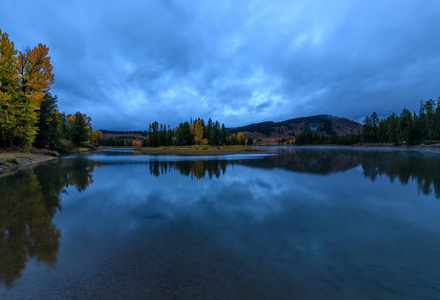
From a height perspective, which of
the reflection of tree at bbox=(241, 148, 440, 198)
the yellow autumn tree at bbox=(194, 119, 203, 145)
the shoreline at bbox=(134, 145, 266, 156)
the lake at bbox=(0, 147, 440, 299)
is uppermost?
the yellow autumn tree at bbox=(194, 119, 203, 145)

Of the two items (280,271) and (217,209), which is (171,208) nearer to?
(217,209)

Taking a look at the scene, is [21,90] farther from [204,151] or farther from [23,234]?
[204,151]

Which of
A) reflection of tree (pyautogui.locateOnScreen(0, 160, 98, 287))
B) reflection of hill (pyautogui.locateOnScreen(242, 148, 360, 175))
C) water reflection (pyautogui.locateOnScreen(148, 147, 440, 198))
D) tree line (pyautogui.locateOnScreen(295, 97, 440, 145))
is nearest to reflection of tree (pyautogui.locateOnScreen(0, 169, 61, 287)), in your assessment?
reflection of tree (pyautogui.locateOnScreen(0, 160, 98, 287))

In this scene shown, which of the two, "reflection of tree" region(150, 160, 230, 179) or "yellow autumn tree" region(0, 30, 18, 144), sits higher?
"yellow autumn tree" region(0, 30, 18, 144)

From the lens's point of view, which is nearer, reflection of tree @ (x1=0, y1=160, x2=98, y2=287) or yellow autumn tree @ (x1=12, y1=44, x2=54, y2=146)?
reflection of tree @ (x1=0, y1=160, x2=98, y2=287)

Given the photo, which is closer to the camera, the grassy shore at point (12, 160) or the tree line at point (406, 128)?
the grassy shore at point (12, 160)

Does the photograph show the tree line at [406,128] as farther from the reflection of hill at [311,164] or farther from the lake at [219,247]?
the lake at [219,247]

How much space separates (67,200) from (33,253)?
6.19 m

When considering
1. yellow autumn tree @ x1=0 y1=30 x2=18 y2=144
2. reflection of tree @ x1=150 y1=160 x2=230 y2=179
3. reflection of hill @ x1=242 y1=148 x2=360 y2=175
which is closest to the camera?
reflection of tree @ x1=150 y1=160 x2=230 y2=179

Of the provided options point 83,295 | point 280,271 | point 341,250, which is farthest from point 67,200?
point 341,250

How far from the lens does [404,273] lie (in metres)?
4.72

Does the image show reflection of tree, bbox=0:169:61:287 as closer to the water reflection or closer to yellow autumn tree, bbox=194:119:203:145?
the water reflection

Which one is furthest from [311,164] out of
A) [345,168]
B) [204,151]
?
→ [204,151]

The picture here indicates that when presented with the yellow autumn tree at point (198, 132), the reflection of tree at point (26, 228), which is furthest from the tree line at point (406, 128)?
the reflection of tree at point (26, 228)
